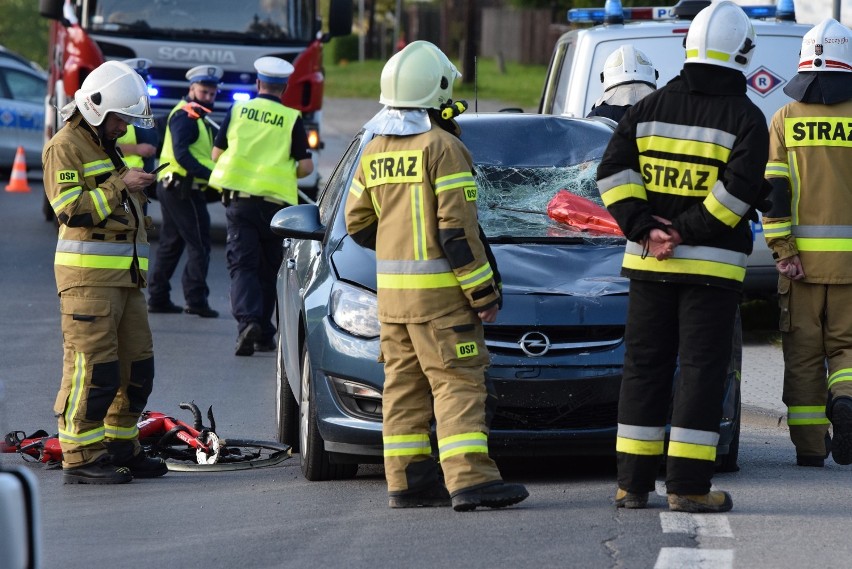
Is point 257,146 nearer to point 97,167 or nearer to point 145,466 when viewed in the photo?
point 97,167

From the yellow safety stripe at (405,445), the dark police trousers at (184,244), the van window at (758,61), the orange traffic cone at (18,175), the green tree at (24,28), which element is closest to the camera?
the yellow safety stripe at (405,445)

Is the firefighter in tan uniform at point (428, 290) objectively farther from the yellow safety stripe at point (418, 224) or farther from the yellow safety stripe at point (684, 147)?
the yellow safety stripe at point (684, 147)

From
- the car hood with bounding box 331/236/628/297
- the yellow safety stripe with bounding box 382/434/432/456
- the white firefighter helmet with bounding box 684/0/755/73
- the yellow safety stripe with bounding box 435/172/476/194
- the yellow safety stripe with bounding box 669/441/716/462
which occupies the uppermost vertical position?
the white firefighter helmet with bounding box 684/0/755/73

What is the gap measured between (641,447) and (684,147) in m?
1.15

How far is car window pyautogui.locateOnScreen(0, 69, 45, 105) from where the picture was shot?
2238 centimetres

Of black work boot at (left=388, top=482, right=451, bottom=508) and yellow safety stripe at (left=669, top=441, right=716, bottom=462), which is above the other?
yellow safety stripe at (left=669, top=441, right=716, bottom=462)

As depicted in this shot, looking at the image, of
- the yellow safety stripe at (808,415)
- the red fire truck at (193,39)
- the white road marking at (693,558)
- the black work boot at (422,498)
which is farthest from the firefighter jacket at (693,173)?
the red fire truck at (193,39)

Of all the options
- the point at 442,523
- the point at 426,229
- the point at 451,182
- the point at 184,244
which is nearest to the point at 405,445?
the point at 442,523

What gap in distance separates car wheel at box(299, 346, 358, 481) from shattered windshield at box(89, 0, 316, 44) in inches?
386

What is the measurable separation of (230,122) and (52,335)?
Answer: 2177 millimetres

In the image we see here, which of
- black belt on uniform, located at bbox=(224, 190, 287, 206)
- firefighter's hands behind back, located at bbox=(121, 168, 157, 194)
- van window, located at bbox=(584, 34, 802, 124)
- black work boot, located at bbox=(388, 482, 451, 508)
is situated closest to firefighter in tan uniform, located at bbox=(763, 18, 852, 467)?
black work boot, located at bbox=(388, 482, 451, 508)

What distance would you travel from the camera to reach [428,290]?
6.11 metres

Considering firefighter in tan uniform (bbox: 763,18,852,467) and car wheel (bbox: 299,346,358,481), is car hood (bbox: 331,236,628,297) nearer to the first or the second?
car wheel (bbox: 299,346,358,481)

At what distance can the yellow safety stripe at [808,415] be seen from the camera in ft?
24.1
